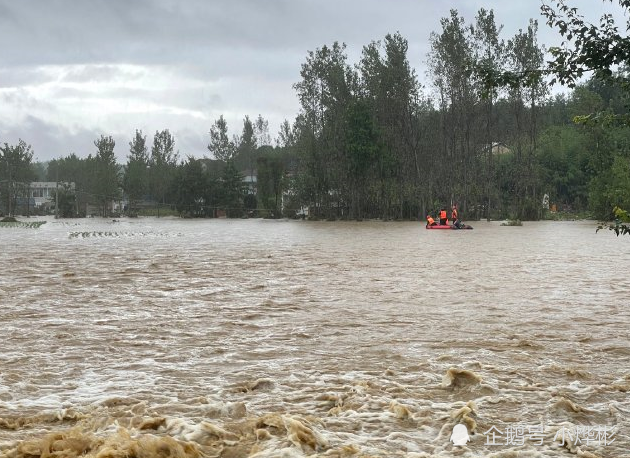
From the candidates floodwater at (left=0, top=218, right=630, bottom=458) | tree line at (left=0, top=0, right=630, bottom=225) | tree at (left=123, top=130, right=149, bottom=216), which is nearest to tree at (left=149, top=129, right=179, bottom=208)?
tree at (left=123, top=130, right=149, bottom=216)

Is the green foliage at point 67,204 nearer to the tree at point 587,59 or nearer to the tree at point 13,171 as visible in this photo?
the tree at point 13,171

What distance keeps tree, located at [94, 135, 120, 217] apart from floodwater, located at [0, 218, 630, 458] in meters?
74.2

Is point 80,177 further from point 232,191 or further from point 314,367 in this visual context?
point 314,367

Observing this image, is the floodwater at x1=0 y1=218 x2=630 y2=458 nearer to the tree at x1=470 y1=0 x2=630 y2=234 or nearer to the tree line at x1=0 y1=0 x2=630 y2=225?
the tree at x1=470 y1=0 x2=630 y2=234

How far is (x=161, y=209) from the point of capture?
9025 cm

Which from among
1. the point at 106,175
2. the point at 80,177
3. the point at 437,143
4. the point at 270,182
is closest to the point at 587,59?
the point at 437,143

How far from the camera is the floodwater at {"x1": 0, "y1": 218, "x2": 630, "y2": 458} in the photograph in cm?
423

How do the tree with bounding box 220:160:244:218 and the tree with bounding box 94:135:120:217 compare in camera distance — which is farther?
the tree with bounding box 94:135:120:217

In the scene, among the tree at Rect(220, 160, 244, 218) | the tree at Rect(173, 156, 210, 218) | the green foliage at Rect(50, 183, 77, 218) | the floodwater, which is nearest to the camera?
the floodwater

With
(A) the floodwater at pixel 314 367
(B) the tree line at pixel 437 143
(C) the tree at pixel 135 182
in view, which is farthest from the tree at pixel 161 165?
(A) the floodwater at pixel 314 367

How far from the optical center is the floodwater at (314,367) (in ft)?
13.9

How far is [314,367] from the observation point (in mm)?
6090

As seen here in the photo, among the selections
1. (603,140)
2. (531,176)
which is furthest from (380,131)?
(603,140)

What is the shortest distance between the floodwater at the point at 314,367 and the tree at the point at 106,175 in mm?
74229
